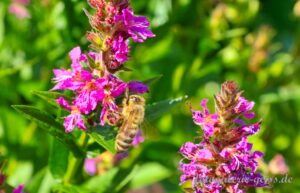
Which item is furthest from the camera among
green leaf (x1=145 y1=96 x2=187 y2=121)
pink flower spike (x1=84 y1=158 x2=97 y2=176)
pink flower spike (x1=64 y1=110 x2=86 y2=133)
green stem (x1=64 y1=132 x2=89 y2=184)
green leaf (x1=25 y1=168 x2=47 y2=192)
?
pink flower spike (x1=84 y1=158 x2=97 y2=176)

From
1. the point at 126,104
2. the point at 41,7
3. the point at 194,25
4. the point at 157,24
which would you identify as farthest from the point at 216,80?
the point at 126,104

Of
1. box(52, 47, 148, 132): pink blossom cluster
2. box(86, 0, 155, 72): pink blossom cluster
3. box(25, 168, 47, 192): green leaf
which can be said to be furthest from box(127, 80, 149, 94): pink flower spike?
box(25, 168, 47, 192): green leaf

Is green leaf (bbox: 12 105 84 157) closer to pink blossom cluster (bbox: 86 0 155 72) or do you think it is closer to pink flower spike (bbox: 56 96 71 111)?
pink flower spike (bbox: 56 96 71 111)

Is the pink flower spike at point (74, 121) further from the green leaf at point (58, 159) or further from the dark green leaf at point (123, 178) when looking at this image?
the dark green leaf at point (123, 178)

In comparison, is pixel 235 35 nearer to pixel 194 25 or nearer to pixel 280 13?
pixel 194 25

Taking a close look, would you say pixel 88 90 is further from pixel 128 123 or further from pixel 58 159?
pixel 58 159

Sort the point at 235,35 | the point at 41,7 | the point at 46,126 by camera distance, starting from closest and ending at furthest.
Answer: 1. the point at 46,126
2. the point at 41,7
3. the point at 235,35
